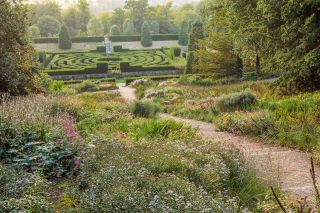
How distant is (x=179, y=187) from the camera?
3.86 meters

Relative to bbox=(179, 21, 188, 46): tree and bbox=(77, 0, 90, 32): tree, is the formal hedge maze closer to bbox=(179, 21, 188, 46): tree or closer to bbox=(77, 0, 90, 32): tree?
bbox=(179, 21, 188, 46): tree

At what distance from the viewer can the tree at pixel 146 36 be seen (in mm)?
47156

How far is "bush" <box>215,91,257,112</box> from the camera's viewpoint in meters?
10.7

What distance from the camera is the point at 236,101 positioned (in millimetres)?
10859

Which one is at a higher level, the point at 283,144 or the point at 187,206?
the point at 187,206

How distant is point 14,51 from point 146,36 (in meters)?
37.4

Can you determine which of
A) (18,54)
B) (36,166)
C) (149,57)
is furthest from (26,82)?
(149,57)

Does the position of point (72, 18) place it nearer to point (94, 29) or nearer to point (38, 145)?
point (94, 29)

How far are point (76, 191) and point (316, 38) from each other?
9.43 m

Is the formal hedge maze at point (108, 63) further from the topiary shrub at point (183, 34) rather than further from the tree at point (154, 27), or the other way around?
the tree at point (154, 27)

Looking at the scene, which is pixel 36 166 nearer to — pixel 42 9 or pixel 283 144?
pixel 283 144

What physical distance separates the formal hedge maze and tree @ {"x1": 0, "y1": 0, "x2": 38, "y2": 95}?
18.2m

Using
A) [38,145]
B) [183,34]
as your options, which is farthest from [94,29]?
[38,145]

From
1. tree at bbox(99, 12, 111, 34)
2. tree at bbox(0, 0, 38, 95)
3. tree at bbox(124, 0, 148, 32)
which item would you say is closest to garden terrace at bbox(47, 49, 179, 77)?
tree at bbox(0, 0, 38, 95)
